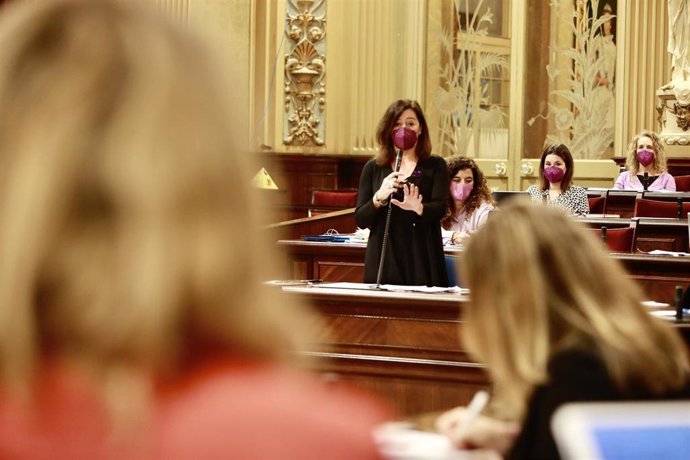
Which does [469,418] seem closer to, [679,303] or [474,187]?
[679,303]

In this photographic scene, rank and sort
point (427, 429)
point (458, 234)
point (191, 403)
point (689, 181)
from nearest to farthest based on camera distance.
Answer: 1. point (191, 403)
2. point (427, 429)
3. point (458, 234)
4. point (689, 181)

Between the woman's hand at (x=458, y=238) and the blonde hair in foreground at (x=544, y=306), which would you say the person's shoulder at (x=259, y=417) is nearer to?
the blonde hair in foreground at (x=544, y=306)

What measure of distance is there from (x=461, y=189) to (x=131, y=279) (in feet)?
21.3

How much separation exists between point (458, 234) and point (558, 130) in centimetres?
680

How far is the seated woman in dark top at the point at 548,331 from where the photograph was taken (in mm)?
1913

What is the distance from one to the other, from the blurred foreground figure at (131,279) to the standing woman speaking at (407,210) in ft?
14.2

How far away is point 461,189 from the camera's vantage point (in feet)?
23.8

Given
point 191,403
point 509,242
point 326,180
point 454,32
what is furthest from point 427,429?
point 454,32

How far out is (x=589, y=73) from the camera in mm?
13461

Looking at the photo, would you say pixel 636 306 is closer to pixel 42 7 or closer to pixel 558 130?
pixel 42 7

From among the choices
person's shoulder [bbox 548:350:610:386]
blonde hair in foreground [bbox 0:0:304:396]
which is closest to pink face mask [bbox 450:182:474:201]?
person's shoulder [bbox 548:350:610:386]

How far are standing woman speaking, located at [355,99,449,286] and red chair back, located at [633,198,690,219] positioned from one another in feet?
13.8

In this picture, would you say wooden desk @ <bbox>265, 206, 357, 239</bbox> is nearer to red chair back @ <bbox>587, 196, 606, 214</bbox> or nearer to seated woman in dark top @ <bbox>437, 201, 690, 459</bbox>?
red chair back @ <bbox>587, 196, 606, 214</bbox>

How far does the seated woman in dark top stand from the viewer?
6.28 ft
